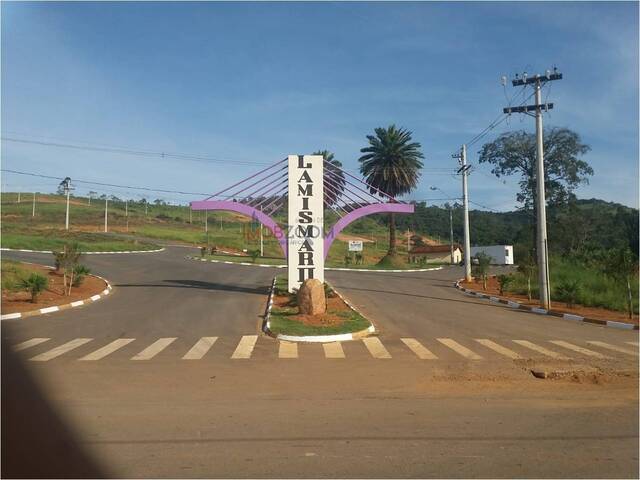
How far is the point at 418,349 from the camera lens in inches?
526

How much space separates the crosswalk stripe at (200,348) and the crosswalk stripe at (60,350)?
111 inches

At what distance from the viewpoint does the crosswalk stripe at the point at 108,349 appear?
12.1 m

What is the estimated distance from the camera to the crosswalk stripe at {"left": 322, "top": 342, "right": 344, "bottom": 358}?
41.4 ft

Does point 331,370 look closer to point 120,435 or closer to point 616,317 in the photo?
point 120,435

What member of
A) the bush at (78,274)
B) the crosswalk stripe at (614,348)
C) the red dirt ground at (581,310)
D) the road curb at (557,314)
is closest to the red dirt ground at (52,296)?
the bush at (78,274)

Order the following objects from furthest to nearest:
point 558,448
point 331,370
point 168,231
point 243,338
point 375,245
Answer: point 375,245
point 168,231
point 243,338
point 331,370
point 558,448

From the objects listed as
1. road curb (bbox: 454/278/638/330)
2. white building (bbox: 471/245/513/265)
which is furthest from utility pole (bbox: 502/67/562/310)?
white building (bbox: 471/245/513/265)

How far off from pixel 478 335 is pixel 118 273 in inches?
996

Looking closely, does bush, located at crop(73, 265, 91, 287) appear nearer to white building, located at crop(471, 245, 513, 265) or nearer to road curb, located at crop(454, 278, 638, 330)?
road curb, located at crop(454, 278, 638, 330)

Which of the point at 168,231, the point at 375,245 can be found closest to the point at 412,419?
the point at 168,231

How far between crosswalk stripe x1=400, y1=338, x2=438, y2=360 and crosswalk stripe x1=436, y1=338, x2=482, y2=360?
0.69 meters

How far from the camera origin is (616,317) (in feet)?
66.6

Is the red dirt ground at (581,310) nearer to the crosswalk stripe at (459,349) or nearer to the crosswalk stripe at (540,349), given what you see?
the crosswalk stripe at (540,349)

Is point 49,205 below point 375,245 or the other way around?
the other way around
